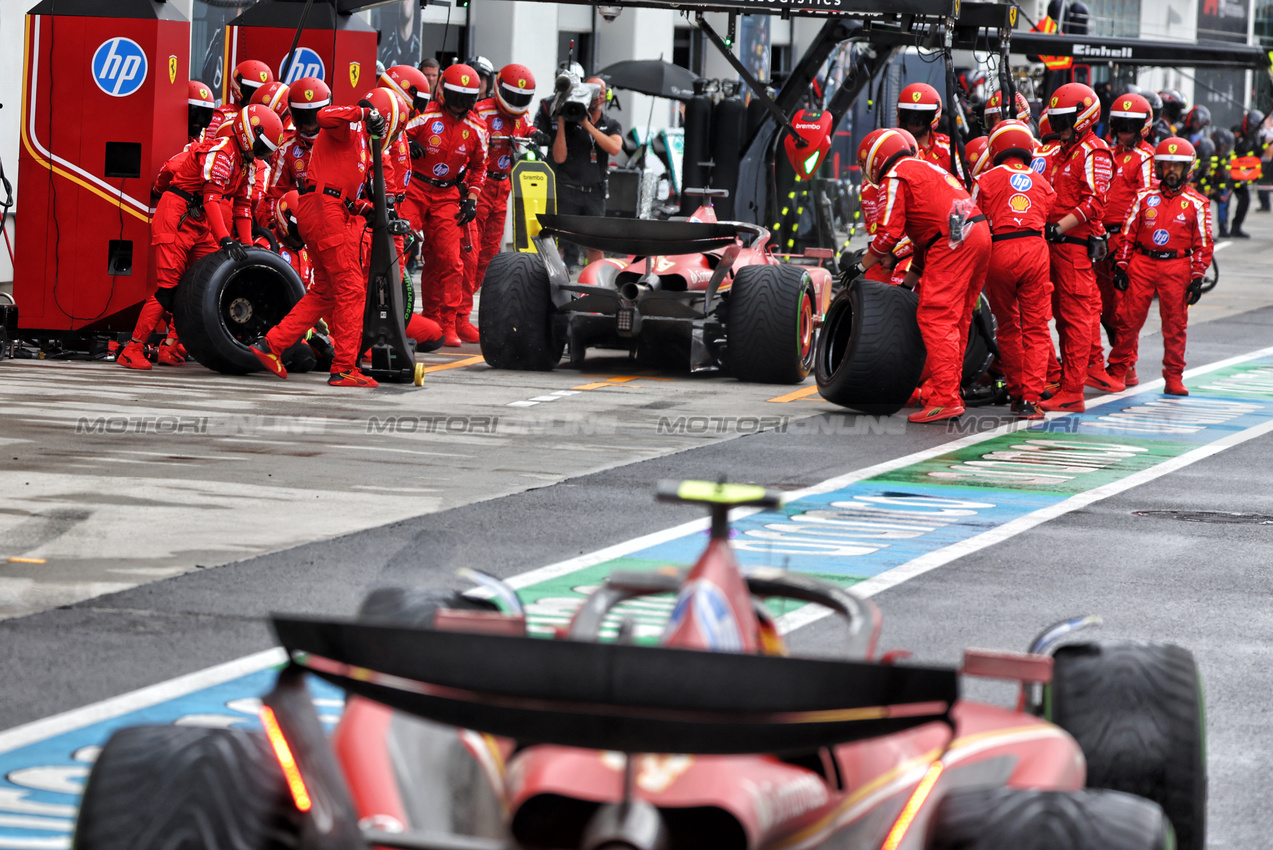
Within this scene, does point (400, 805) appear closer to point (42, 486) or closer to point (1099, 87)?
point (42, 486)

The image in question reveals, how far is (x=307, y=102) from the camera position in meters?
12.7

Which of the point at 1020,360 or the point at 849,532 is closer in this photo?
the point at 849,532

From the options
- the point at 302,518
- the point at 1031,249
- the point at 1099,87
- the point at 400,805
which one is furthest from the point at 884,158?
the point at 1099,87

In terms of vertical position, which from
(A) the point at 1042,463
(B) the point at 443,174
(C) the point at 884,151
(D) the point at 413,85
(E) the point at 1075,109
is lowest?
(A) the point at 1042,463

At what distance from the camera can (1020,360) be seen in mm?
12789

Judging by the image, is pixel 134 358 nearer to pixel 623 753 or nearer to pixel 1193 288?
pixel 1193 288

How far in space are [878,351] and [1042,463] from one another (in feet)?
5.32

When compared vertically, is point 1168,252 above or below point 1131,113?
below

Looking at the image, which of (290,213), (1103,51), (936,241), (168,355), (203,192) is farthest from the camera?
(1103,51)

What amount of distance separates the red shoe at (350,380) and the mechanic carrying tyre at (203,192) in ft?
4.01

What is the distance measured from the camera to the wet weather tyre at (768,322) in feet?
44.4

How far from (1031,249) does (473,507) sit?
17.3 ft

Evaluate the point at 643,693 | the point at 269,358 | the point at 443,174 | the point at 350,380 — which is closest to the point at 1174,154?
the point at 443,174

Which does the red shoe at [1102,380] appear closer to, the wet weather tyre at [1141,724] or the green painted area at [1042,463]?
the green painted area at [1042,463]
